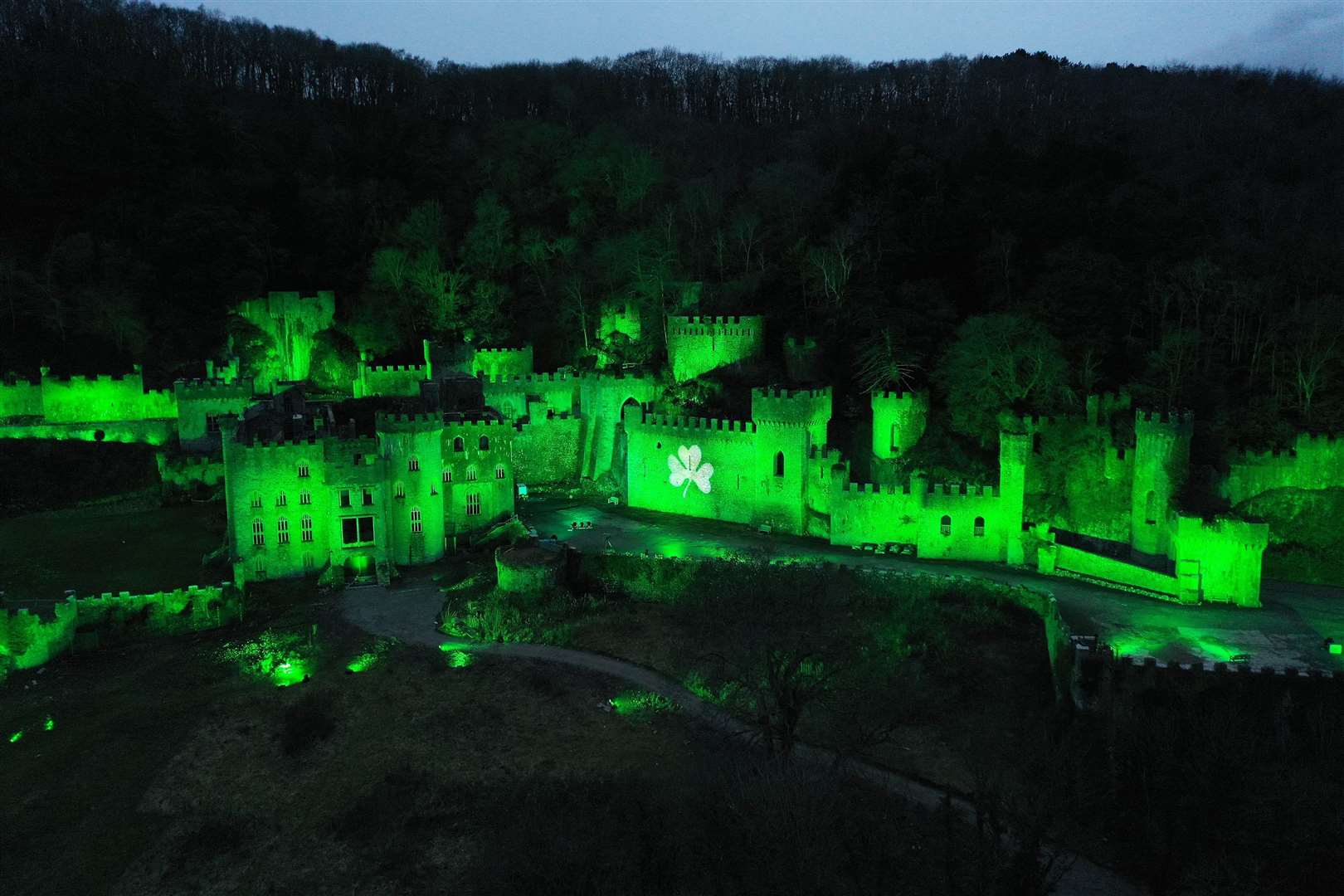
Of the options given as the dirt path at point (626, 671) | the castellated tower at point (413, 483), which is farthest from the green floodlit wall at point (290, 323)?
the dirt path at point (626, 671)

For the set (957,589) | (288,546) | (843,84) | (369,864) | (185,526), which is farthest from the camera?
(843,84)

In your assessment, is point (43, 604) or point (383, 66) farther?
point (383, 66)

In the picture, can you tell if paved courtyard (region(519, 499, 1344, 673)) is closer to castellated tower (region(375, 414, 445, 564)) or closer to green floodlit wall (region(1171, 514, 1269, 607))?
green floodlit wall (region(1171, 514, 1269, 607))

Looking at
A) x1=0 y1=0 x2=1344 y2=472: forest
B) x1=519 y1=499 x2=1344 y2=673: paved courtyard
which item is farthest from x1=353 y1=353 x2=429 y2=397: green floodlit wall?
x1=519 y1=499 x2=1344 y2=673: paved courtyard

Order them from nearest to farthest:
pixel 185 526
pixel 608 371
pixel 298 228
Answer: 1. pixel 185 526
2. pixel 608 371
3. pixel 298 228

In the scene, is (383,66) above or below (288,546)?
above

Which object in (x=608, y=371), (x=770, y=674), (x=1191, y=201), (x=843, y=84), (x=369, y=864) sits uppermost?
(x=843, y=84)

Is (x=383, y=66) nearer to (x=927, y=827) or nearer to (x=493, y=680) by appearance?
(x=493, y=680)

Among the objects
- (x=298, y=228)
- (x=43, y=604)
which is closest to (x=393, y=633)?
(x=43, y=604)

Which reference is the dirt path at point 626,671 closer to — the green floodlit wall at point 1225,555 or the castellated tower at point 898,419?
the green floodlit wall at point 1225,555
